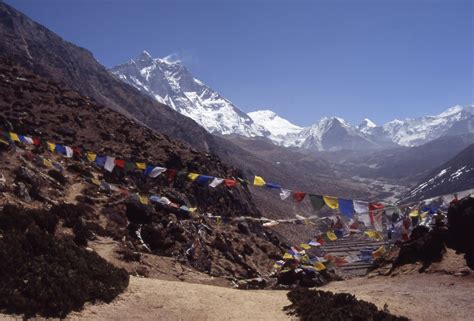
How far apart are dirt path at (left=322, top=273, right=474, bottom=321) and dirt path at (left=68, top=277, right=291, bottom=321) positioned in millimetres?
4021

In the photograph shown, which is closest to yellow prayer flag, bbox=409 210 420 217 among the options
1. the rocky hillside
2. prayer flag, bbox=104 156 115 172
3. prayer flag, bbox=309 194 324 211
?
prayer flag, bbox=309 194 324 211

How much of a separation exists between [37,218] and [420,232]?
1880 cm

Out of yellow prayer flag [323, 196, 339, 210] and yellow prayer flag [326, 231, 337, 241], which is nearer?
yellow prayer flag [323, 196, 339, 210]

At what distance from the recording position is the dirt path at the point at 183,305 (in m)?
11.6

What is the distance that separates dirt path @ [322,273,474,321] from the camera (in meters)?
14.4

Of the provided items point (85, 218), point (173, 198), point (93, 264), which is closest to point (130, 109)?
point (173, 198)

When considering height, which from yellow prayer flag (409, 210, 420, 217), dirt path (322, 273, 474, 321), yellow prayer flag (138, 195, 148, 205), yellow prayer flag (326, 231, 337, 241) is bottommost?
dirt path (322, 273, 474, 321)

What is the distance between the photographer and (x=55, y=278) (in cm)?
1125

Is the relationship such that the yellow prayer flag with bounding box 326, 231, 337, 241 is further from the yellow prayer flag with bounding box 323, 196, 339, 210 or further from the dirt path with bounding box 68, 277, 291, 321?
the dirt path with bounding box 68, 277, 291, 321

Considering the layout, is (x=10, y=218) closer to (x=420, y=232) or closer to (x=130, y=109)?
(x=420, y=232)

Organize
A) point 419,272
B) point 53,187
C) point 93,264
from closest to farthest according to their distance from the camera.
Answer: point 93,264 → point 419,272 → point 53,187

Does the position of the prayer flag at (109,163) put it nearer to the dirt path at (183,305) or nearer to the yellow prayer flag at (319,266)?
the dirt path at (183,305)

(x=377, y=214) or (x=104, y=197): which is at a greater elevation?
(x=104, y=197)

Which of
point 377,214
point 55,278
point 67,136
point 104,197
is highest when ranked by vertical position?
point 67,136
